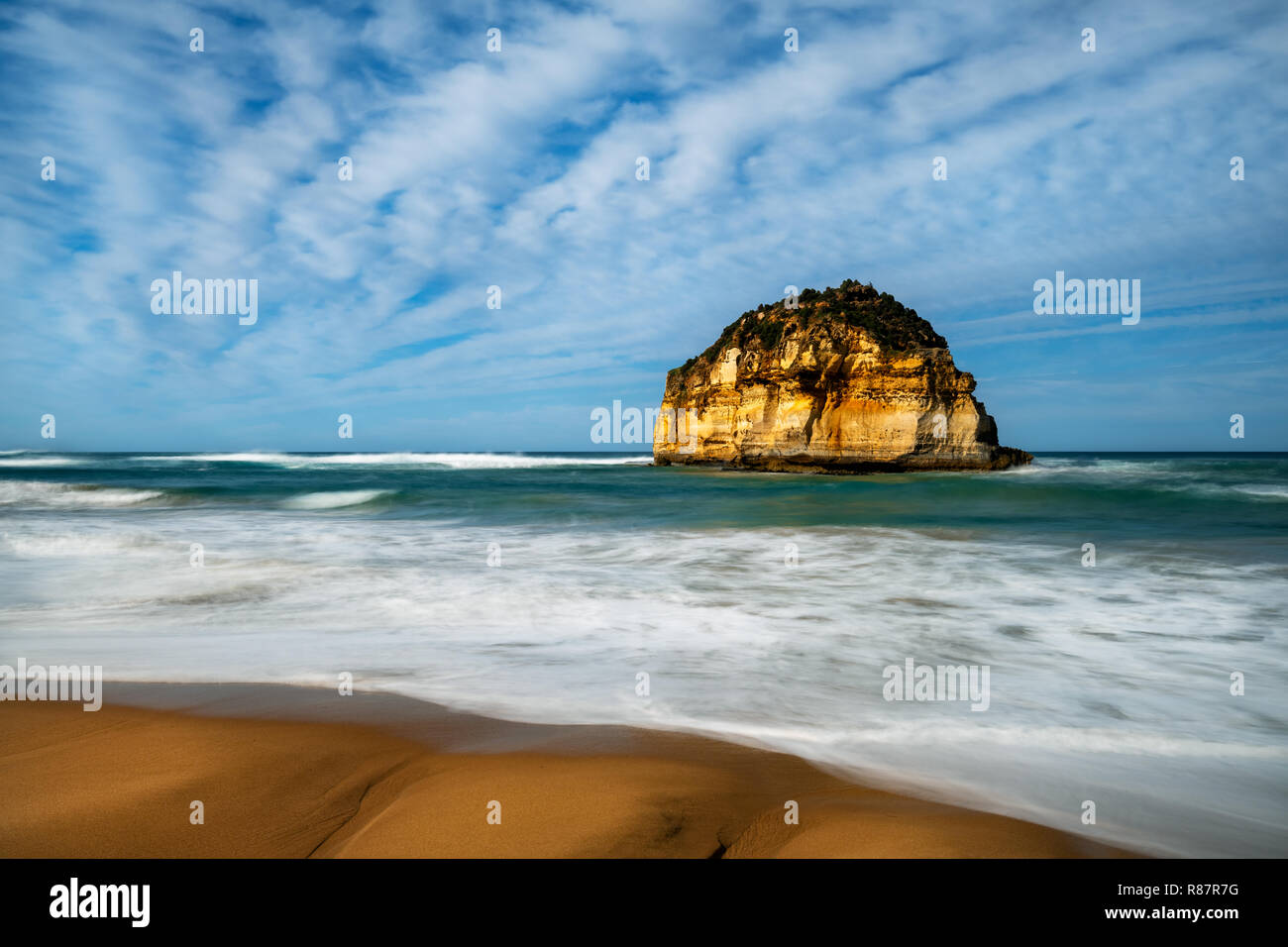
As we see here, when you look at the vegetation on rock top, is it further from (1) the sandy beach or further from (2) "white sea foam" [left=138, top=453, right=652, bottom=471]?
(1) the sandy beach

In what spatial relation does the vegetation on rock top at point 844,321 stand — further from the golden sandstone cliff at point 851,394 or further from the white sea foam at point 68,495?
the white sea foam at point 68,495

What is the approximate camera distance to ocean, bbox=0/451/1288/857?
3.07 m

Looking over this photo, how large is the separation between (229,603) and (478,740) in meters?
4.55

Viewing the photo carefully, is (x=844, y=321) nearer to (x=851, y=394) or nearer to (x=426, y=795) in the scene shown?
(x=851, y=394)

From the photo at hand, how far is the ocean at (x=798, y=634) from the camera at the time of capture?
3066 millimetres

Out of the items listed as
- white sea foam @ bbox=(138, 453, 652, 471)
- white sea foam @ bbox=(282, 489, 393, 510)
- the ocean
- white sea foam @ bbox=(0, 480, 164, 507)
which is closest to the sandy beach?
the ocean

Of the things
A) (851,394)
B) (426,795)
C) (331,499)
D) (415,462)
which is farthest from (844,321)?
(415,462)

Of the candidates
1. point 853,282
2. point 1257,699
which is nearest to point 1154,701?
point 1257,699

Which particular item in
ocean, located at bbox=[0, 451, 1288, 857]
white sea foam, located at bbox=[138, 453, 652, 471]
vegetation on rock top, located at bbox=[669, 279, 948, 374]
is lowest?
ocean, located at bbox=[0, 451, 1288, 857]

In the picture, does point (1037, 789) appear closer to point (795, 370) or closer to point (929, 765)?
point (929, 765)

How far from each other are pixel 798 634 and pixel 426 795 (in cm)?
360

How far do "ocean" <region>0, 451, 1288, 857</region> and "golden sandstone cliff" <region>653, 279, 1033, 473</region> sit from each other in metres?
16.1

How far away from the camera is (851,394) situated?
98.5 ft

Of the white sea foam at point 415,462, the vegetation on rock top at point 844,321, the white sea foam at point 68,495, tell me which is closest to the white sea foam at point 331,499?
the white sea foam at point 68,495
